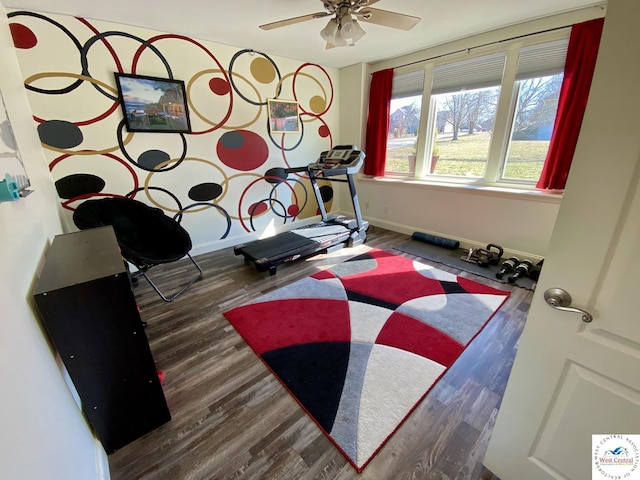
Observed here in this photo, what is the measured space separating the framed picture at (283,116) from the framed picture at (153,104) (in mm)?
1084

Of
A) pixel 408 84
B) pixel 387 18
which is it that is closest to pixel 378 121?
pixel 408 84

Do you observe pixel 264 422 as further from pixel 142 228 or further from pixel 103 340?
pixel 142 228

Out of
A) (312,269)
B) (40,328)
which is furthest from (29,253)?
(312,269)

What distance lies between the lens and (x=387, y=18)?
6.88 feet

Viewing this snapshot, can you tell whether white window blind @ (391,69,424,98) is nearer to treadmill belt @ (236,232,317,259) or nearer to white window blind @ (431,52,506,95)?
white window blind @ (431,52,506,95)

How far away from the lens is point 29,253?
3.93 ft

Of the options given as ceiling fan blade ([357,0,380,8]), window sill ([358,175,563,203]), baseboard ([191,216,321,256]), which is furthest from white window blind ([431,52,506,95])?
baseboard ([191,216,321,256])

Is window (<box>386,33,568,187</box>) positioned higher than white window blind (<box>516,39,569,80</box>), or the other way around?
white window blind (<box>516,39,569,80</box>)

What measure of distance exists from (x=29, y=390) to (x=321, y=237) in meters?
2.94

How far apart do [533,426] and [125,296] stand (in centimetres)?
170

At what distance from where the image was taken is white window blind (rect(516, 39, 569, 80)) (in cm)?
267

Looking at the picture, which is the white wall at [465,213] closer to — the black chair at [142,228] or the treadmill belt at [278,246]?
the treadmill belt at [278,246]

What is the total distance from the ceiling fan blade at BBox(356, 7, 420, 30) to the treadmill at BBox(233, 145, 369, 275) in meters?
1.42

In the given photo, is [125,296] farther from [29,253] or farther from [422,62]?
[422,62]
